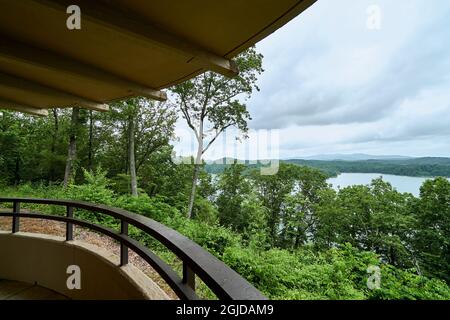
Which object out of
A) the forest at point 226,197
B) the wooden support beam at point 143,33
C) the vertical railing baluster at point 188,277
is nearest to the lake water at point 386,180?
the forest at point 226,197

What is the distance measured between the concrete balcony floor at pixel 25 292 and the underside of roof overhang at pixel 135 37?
2181mm

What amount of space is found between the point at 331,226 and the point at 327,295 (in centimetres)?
1387

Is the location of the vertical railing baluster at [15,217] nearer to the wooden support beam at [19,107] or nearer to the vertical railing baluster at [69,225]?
the vertical railing baluster at [69,225]

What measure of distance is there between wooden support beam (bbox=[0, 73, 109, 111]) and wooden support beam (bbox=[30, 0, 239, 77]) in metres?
1.89

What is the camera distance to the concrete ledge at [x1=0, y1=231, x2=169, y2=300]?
1.78 m

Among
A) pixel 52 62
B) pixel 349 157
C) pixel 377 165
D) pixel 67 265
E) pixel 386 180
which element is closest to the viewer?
pixel 52 62

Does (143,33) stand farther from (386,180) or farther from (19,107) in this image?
(386,180)

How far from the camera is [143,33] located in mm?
1674

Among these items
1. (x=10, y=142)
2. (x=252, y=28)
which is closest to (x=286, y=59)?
(x=252, y=28)

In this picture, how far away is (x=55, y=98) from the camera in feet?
11.2

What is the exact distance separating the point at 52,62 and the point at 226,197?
61.2ft

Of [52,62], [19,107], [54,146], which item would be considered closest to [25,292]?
[52,62]

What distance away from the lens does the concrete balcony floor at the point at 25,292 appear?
7.93 ft
